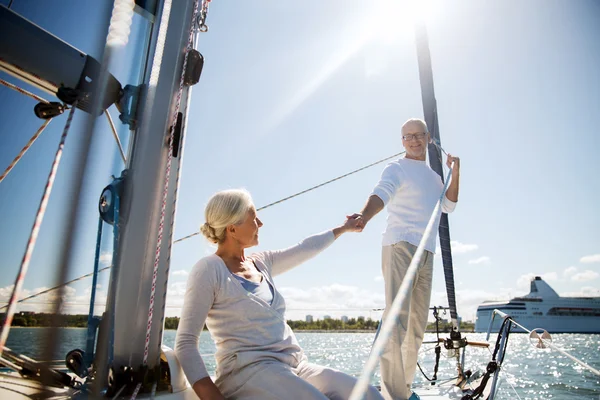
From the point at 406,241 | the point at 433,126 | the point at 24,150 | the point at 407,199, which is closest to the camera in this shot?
the point at 24,150

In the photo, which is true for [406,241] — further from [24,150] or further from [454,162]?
[24,150]

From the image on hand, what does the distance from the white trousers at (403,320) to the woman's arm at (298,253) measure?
50cm

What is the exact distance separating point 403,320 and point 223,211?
123 centimetres

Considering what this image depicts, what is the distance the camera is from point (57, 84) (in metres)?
1.14

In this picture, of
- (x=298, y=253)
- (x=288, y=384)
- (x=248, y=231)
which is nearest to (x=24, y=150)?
(x=248, y=231)

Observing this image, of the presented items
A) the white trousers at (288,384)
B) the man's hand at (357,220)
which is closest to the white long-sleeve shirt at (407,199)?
the man's hand at (357,220)

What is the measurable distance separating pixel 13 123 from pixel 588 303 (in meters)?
64.4

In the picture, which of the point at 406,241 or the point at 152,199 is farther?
the point at 406,241

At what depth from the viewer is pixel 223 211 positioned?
1.45 m

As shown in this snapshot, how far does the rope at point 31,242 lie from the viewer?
2.16 ft

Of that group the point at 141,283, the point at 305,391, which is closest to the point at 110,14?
the point at 141,283

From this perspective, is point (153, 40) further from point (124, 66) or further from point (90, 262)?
point (90, 262)

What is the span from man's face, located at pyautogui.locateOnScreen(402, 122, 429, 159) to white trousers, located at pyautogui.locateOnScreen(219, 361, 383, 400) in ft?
5.16

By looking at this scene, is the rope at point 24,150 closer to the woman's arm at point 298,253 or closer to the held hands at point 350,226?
the woman's arm at point 298,253
